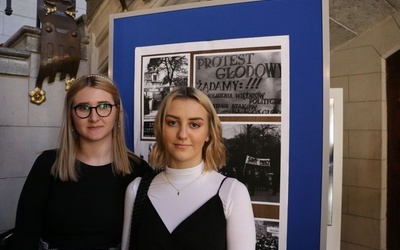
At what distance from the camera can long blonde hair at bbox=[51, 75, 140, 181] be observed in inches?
39.2

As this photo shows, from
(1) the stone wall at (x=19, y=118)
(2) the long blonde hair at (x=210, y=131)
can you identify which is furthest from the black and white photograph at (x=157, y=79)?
(1) the stone wall at (x=19, y=118)

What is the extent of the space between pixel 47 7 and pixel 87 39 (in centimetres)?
30

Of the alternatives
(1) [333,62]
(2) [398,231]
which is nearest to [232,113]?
(1) [333,62]

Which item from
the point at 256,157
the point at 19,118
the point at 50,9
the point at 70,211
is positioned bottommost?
the point at 70,211

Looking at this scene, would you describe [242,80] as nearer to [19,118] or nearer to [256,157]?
[256,157]

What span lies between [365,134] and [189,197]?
60.5 inches

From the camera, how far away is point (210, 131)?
89cm

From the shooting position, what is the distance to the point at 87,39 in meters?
1.82

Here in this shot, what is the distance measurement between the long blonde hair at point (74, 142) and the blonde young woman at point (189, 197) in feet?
0.58

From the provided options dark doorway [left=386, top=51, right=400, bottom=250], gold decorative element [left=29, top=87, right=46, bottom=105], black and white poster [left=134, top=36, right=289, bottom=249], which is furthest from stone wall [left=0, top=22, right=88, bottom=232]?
dark doorway [left=386, top=51, right=400, bottom=250]

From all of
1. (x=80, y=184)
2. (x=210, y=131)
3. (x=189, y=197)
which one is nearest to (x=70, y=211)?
(x=80, y=184)

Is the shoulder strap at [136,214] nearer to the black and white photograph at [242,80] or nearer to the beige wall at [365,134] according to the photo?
the black and white photograph at [242,80]

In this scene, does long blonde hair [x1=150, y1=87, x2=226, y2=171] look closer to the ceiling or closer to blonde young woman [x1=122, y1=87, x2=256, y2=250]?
blonde young woman [x1=122, y1=87, x2=256, y2=250]

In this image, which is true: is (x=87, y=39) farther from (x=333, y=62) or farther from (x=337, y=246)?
(x=337, y=246)
